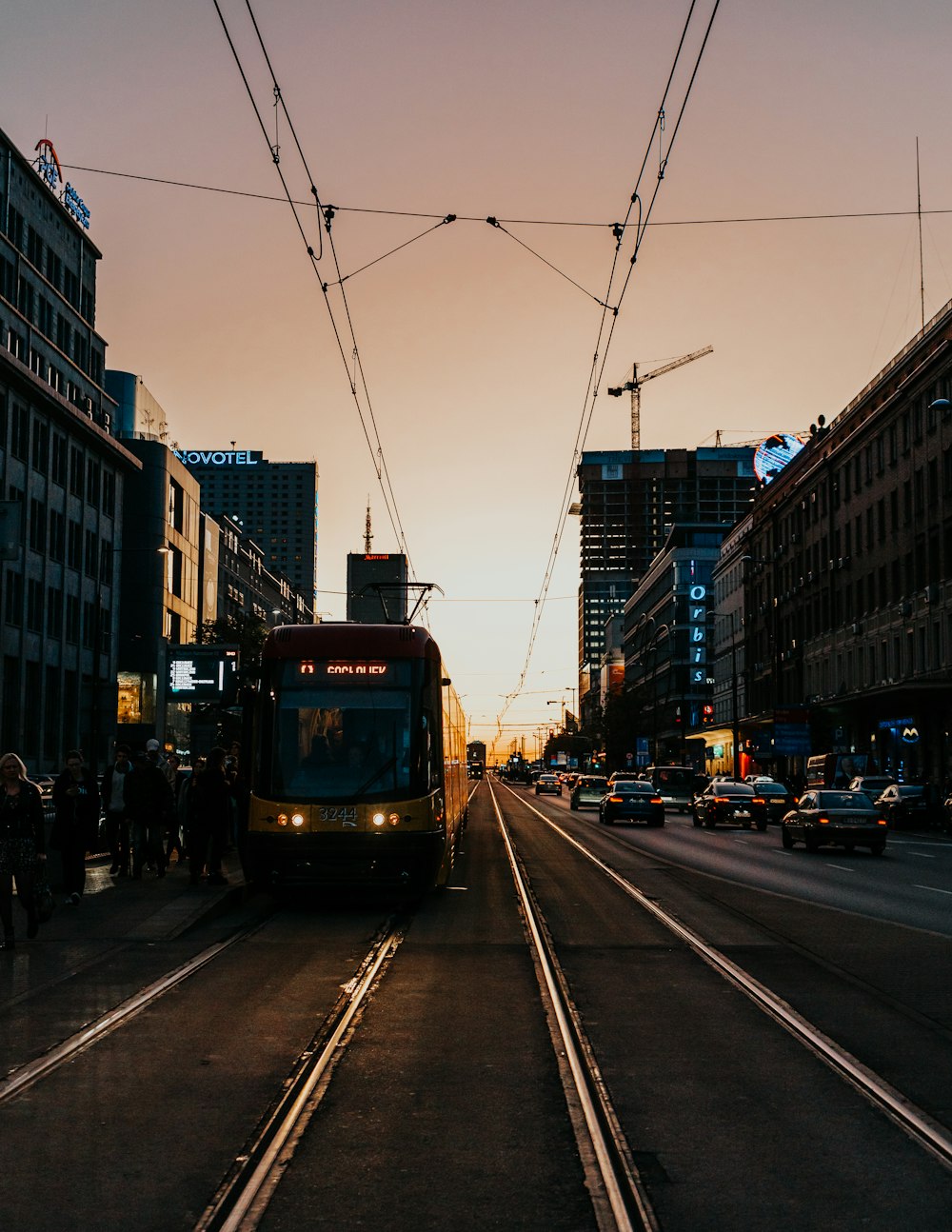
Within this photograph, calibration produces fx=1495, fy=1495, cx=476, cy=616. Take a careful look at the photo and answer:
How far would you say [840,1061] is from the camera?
8234 mm

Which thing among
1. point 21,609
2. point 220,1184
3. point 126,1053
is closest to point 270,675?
point 126,1053

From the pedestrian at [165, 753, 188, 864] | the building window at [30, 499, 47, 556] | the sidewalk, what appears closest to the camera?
the sidewalk

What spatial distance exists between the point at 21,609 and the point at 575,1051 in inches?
2367

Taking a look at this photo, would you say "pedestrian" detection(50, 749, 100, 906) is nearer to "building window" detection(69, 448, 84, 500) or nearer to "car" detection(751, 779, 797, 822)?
"car" detection(751, 779, 797, 822)

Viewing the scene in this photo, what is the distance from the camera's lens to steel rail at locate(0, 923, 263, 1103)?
770 cm

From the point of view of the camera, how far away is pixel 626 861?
93.3 ft

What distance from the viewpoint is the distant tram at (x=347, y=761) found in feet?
54.7

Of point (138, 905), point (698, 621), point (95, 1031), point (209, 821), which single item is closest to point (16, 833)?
point (138, 905)

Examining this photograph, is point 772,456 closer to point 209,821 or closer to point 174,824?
point 174,824

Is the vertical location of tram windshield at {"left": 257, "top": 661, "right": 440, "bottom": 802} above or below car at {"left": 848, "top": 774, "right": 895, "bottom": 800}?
above

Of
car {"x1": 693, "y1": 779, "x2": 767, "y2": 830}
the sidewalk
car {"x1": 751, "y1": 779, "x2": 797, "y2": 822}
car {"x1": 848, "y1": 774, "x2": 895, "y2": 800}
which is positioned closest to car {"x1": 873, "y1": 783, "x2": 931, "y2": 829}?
car {"x1": 848, "y1": 774, "x2": 895, "y2": 800}

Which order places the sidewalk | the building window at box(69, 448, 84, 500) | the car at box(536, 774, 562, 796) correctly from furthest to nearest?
the car at box(536, 774, 562, 796)
the building window at box(69, 448, 84, 500)
the sidewalk

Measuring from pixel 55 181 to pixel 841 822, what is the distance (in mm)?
55337

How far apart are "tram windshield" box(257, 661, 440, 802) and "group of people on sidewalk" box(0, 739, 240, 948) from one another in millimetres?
2172
